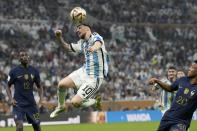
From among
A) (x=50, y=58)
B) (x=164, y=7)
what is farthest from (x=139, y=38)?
(x=50, y=58)

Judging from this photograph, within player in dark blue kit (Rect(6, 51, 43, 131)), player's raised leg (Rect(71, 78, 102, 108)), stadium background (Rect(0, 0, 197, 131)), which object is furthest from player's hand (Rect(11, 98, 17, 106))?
stadium background (Rect(0, 0, 197, 131))

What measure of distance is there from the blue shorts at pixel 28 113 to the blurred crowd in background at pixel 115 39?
40.3ft

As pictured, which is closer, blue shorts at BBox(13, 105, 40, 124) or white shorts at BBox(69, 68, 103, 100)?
white shorts at BBox(69, 68, 103, 100)

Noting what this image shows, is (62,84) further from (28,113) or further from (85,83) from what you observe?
(28,113)

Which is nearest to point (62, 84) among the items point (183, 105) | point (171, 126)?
point (171, 126)

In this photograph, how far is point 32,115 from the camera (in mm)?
11719

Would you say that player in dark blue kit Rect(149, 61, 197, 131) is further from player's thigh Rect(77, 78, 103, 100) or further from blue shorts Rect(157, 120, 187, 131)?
player's thigh Rect(77, 78, 103, 100)

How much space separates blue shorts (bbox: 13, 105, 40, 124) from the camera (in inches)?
456

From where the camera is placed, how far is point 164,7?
1585 inches

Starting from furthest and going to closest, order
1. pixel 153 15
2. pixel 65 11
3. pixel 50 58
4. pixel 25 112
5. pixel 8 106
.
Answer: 1. pixel 153 15
2. pixel 65 11
3. pixel 50 58
4. pixel 8 106
5. pixel 25 112

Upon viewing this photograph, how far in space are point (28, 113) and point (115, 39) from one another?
23.5m

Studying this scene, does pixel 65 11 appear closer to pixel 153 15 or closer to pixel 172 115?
pixel 153 15

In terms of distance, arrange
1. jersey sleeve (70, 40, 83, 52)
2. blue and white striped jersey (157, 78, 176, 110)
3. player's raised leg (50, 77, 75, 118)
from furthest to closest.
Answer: blue and white striped jersey (157, 78, 176, 110) < jersey sleeve (70, 40, 83, 52) < player's raised leg (50, 77, 75, 118)

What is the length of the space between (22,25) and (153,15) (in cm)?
1274
